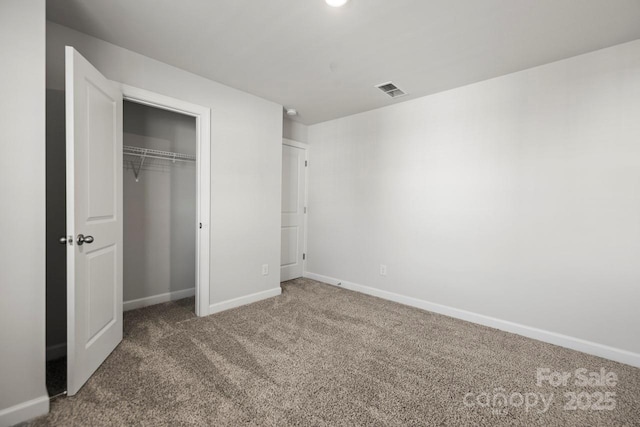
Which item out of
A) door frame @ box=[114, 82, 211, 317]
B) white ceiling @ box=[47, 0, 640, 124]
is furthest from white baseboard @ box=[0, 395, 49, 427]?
white ceiling @ box=[47, 0, 640, 124]

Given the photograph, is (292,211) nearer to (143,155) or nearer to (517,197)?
(143,155)

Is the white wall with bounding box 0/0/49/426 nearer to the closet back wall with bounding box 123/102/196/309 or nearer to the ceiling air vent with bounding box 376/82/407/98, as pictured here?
the closet back wall with bounding box 123/102/196/309

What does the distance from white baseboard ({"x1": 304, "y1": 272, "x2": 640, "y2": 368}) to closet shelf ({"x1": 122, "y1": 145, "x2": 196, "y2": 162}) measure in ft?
9.17

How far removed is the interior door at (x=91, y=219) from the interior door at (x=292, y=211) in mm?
2247

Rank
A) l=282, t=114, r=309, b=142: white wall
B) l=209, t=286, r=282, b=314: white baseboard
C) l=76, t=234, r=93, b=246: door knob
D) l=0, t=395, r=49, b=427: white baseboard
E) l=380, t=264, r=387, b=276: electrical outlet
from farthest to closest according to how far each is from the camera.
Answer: l=282, t=114, r=309, b=142: white wall
l=380, t=264, r=387, b=276: electrical outlet
l=209, t=286, r=282, b=314: white baseboard
l=76, t=234, r=93, b=246: door knob
l=0, t=395, r=49, b=427: white baseboard

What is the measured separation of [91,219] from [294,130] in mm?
2980

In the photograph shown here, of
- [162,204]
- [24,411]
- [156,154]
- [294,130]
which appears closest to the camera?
[24,411]

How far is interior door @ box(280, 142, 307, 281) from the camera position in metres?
4.20

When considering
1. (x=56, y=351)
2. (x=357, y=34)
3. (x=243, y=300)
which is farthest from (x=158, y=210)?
(x=357, y=34)

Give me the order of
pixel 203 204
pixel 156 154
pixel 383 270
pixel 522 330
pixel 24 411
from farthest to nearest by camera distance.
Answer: pixel 383 270 < pixel 156 154 < pixel 203 204 < pixel 522 330 < pixel 24 411

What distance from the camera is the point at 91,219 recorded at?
5.98ft

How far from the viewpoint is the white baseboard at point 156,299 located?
3.01 m

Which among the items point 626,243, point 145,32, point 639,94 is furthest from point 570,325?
point 145,32

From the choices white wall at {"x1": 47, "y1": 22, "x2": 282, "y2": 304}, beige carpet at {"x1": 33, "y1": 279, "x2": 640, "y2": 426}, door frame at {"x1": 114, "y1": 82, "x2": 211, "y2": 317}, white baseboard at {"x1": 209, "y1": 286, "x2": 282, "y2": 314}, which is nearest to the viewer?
beige carpet at {"x1": 33, "y1": 279, "x2": 640, "y2": 426}
